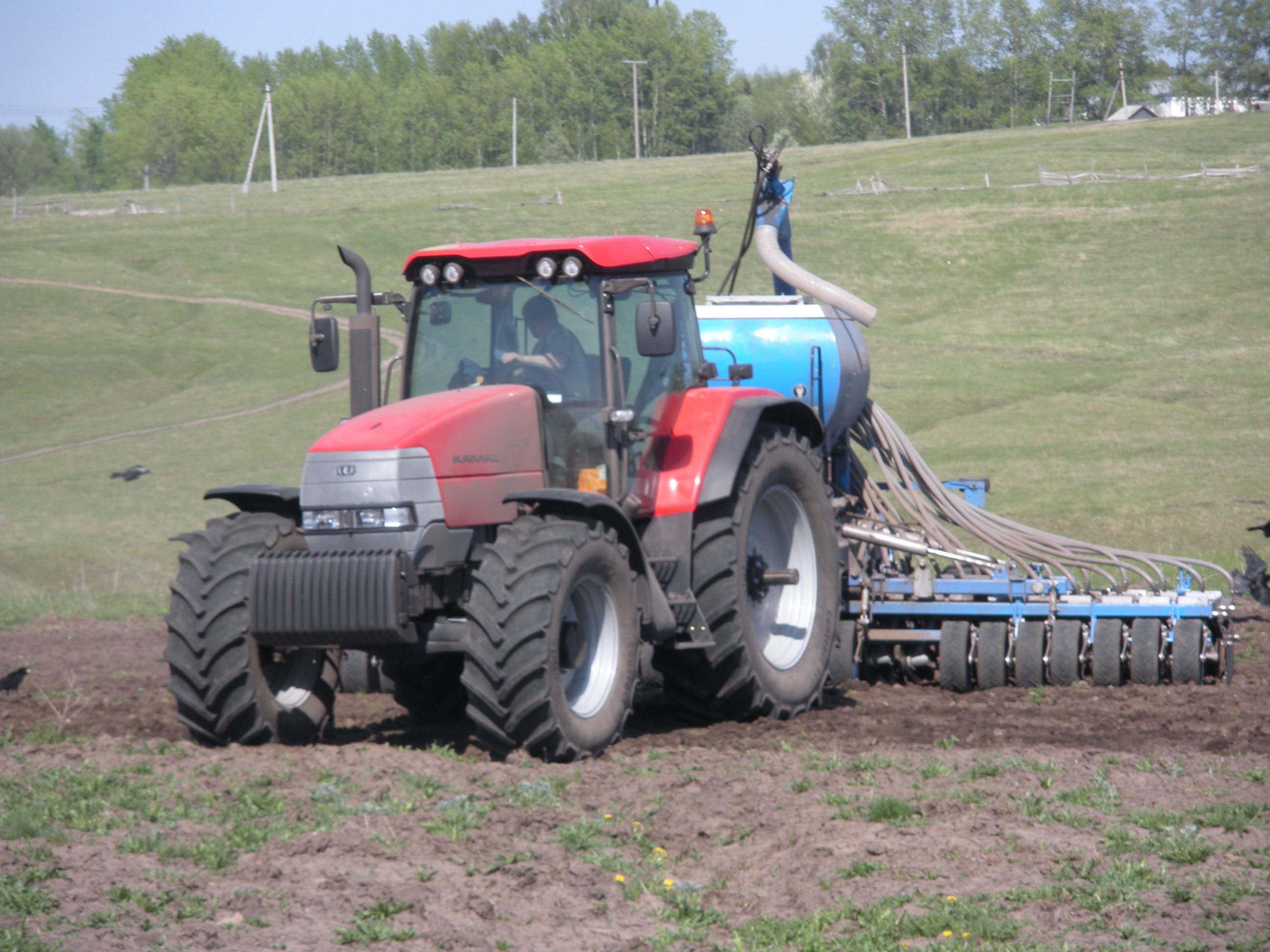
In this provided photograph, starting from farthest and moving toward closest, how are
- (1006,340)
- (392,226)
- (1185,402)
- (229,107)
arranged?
1. (229,107)
2. (392,226)
3. (1006,340)
4. (1185,402)

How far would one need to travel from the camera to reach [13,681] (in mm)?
9219

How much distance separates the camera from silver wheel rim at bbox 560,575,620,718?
24.3 feet

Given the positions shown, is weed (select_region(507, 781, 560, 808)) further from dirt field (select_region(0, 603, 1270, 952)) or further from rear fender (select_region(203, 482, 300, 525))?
rear fender (select_region(203, 482, 300, 525))

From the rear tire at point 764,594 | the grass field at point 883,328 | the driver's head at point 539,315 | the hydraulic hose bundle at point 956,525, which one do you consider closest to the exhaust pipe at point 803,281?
the hydraulic hose bundle at point 956,525

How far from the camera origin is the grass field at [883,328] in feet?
68.2

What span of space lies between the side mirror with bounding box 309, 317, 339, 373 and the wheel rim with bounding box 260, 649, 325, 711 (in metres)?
1.64

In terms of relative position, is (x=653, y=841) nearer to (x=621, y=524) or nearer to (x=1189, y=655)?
(x=621, y=524)

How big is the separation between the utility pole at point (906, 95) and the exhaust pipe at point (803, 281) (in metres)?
93.4

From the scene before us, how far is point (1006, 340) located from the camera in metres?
35.6

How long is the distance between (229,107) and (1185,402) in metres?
99.6

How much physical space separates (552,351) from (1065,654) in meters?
4.47

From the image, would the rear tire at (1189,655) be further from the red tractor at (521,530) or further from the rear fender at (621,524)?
the rear fender at (621,524)

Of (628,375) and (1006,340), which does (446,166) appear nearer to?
(1006,340)

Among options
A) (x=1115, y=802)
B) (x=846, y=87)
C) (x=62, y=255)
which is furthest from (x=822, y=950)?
(x=846, y=87)
